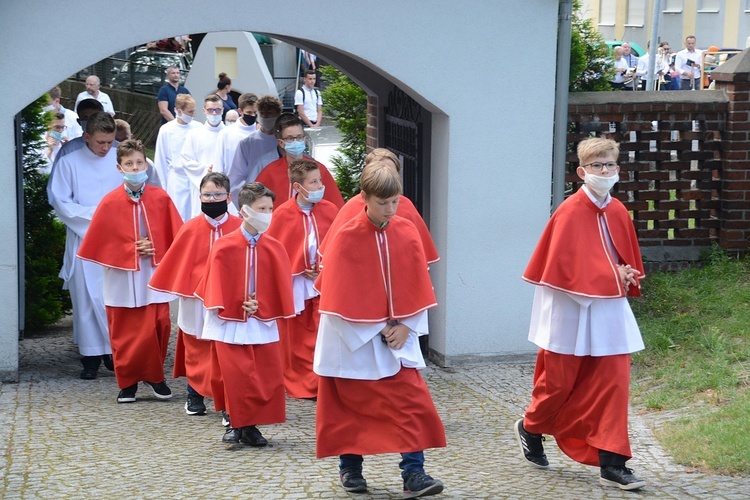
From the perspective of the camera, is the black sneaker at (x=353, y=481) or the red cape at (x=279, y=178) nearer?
the black sneaker at (x=353, y=481)

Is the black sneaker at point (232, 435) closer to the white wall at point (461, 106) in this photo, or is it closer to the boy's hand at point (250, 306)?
the boy's hand at point (250, 306)

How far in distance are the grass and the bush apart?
203 inches

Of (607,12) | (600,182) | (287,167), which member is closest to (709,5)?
(607,12)

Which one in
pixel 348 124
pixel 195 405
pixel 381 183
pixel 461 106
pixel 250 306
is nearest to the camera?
pixel 381 183

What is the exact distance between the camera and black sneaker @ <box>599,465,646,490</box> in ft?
20.3

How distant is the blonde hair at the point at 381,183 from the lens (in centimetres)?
594

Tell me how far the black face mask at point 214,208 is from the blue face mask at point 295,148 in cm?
119

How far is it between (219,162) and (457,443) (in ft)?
14.7

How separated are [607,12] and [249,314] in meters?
45.0

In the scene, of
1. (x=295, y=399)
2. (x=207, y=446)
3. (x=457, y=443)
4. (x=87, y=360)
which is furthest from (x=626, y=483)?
(x=87, y=360)

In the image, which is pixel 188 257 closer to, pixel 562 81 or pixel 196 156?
pixel 562 81

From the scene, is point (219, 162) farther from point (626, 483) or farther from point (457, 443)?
point (626, 483)

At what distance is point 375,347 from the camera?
609 cm

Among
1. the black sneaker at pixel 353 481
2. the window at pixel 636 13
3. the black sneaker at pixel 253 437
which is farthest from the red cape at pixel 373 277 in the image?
the window at pixel 636 13
